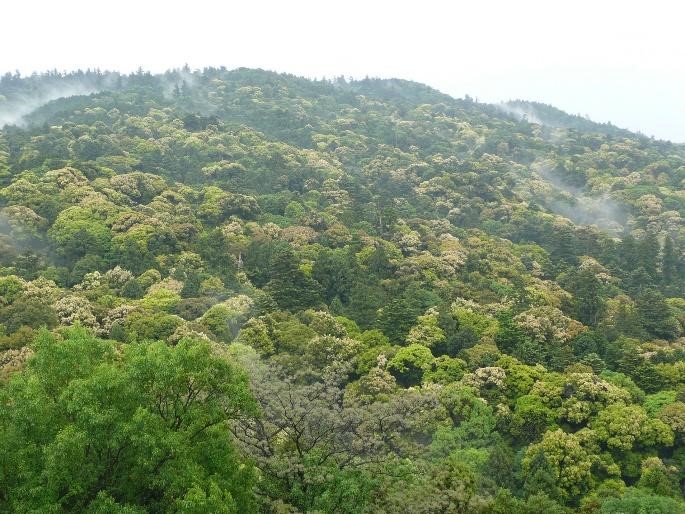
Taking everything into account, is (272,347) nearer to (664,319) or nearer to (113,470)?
(113,470)

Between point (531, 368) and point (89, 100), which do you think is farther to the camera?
point (89, 100)

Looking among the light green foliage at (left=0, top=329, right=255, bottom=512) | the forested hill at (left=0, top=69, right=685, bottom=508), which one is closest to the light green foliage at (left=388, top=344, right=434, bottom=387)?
the forested hill at (left=0, top=69, right=685, bottom=508)

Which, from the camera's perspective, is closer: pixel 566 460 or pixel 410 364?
pixel 566 460

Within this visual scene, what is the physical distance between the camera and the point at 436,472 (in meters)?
23.4

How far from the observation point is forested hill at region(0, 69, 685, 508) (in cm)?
1734

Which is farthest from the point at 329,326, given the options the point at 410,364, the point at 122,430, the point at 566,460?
the point at 122,430

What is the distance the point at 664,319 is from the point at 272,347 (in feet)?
104

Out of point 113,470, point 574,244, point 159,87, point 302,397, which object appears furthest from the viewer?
point 159,87

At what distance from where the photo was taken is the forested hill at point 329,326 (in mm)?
17344

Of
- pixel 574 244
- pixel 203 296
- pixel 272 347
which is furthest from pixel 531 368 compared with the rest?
pixel 574 244

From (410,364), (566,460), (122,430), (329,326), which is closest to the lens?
(122,430)

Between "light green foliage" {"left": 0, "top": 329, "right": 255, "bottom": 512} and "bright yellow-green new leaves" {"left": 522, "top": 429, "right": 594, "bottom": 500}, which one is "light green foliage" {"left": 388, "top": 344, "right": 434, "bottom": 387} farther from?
"light green foliage" {"left": 0, "top": 329, "right": 255, "bottom": 512}

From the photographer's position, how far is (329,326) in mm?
42656

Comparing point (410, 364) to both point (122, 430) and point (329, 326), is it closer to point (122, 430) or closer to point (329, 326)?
point (329, 326)
